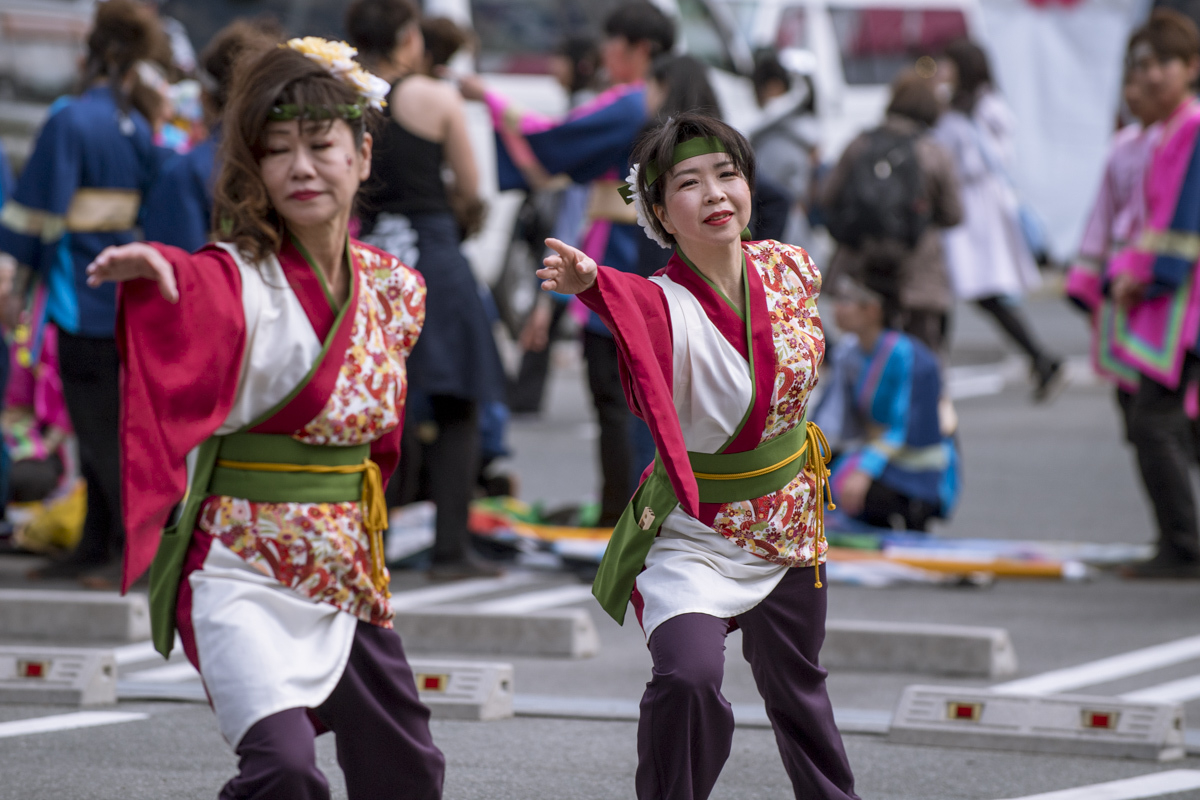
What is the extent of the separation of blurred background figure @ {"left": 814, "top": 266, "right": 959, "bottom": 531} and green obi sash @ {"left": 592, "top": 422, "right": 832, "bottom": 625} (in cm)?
382

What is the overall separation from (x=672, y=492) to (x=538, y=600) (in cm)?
329

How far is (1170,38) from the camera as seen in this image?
6.71 m

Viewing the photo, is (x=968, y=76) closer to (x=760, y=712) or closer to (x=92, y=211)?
(x=92, y=211)

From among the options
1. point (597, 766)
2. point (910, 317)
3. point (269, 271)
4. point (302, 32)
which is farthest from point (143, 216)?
point (302, 32)

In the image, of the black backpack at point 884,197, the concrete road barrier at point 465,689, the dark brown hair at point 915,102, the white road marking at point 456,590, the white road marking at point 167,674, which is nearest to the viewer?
the concrete road barrier at point 465,689

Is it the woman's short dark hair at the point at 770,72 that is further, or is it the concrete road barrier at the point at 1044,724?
the woman's short dark hair at the point at 770,72

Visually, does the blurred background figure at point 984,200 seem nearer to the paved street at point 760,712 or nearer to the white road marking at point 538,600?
the paved street at point 760,712

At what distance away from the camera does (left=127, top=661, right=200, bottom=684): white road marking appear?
5371 millimetres

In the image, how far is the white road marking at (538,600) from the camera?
21.0 ft

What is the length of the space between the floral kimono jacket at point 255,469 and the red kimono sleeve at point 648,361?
41cm

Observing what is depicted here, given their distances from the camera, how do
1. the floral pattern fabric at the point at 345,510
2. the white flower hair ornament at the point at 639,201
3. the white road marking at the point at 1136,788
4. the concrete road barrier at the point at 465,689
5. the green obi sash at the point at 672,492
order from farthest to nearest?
1. the concrete road barrier at the point at 465,689
2. the white road marking at the point at 1136,788
3. the white flower hair ornament at the point at 639,201
4. the green obi sash at the point at 672,492
5. the floral pattern fabric at the point at 345,510

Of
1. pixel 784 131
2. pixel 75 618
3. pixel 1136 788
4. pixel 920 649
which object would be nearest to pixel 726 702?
pixel 1136 788

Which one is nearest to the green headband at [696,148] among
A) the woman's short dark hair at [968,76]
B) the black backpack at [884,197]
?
the black backpack at [884,197]

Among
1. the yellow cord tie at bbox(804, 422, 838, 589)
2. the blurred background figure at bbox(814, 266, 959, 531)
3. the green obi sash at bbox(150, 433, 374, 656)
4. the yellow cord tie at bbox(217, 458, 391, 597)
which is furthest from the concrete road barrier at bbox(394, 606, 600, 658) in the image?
the green obi sash at bbox(150, 433, 374, 656)
